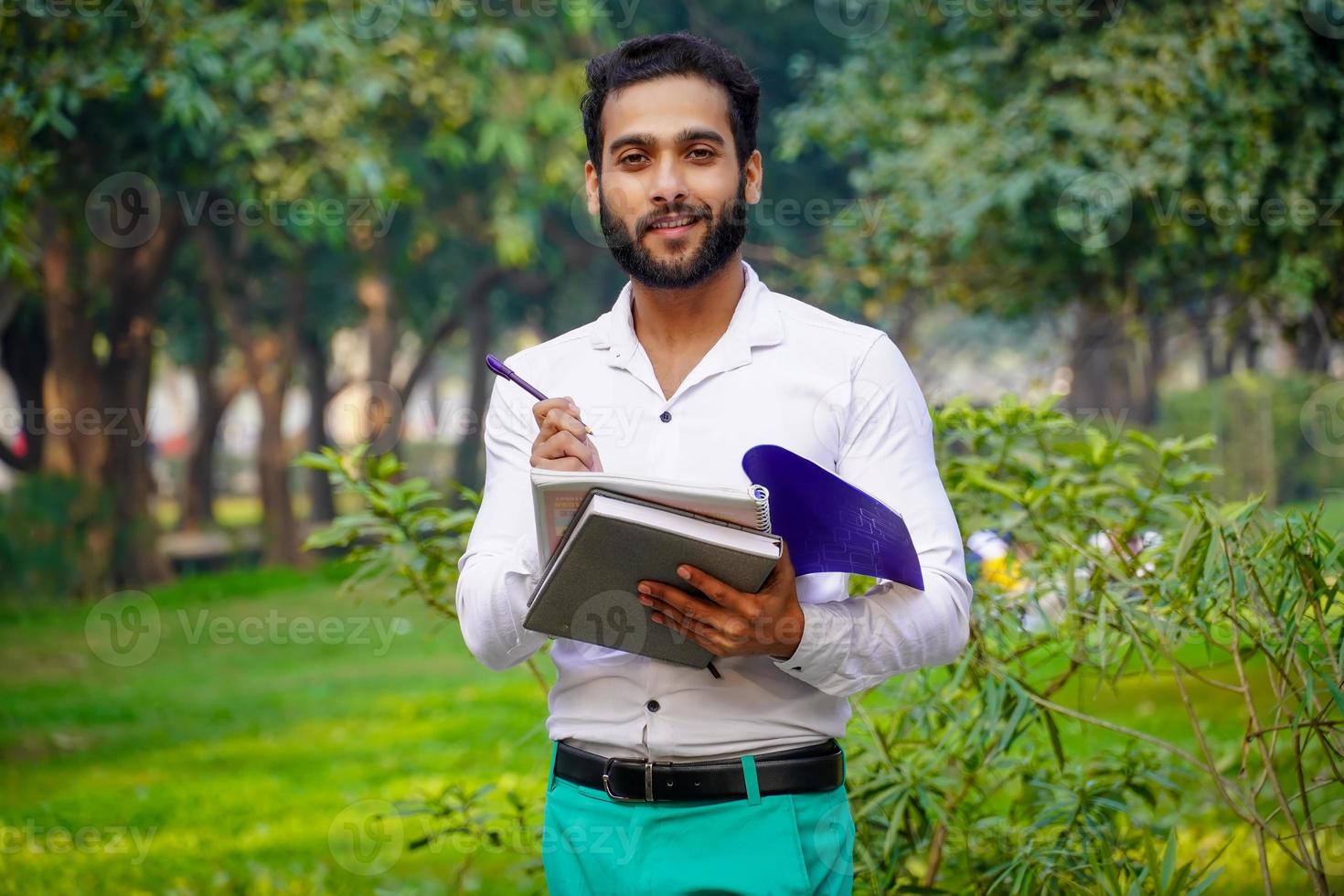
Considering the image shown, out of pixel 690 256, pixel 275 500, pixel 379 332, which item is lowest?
pixel 275 500

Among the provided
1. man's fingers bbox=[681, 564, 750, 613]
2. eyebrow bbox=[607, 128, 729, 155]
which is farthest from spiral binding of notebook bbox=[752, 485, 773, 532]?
eyebrow bbox=[607, 128, 729, 155]

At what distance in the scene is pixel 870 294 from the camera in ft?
47.6

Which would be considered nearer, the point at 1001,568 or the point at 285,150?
the point at 1001,568

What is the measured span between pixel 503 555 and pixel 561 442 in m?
0.31

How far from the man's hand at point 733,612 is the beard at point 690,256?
1.76 feet

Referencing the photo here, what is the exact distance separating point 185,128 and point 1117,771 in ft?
33.8

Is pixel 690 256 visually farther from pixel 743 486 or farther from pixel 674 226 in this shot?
pixel 743 486

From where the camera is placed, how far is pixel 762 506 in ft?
6.56

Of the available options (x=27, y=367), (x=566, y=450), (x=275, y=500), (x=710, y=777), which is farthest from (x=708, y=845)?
(x=27, y=367)

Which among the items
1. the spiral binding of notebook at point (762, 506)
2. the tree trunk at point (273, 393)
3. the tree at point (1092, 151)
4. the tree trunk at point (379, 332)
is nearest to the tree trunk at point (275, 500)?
the tree trunk at point (273, 393)

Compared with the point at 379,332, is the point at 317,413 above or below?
below

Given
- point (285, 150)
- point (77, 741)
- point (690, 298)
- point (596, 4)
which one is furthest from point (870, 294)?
point (690, 298)

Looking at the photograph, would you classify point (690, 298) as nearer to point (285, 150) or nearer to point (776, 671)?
point (776, 671)

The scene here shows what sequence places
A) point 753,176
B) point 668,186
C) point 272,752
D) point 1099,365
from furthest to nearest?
point 1099,365 → point 272,752 → point 753,176 → point 668,186
